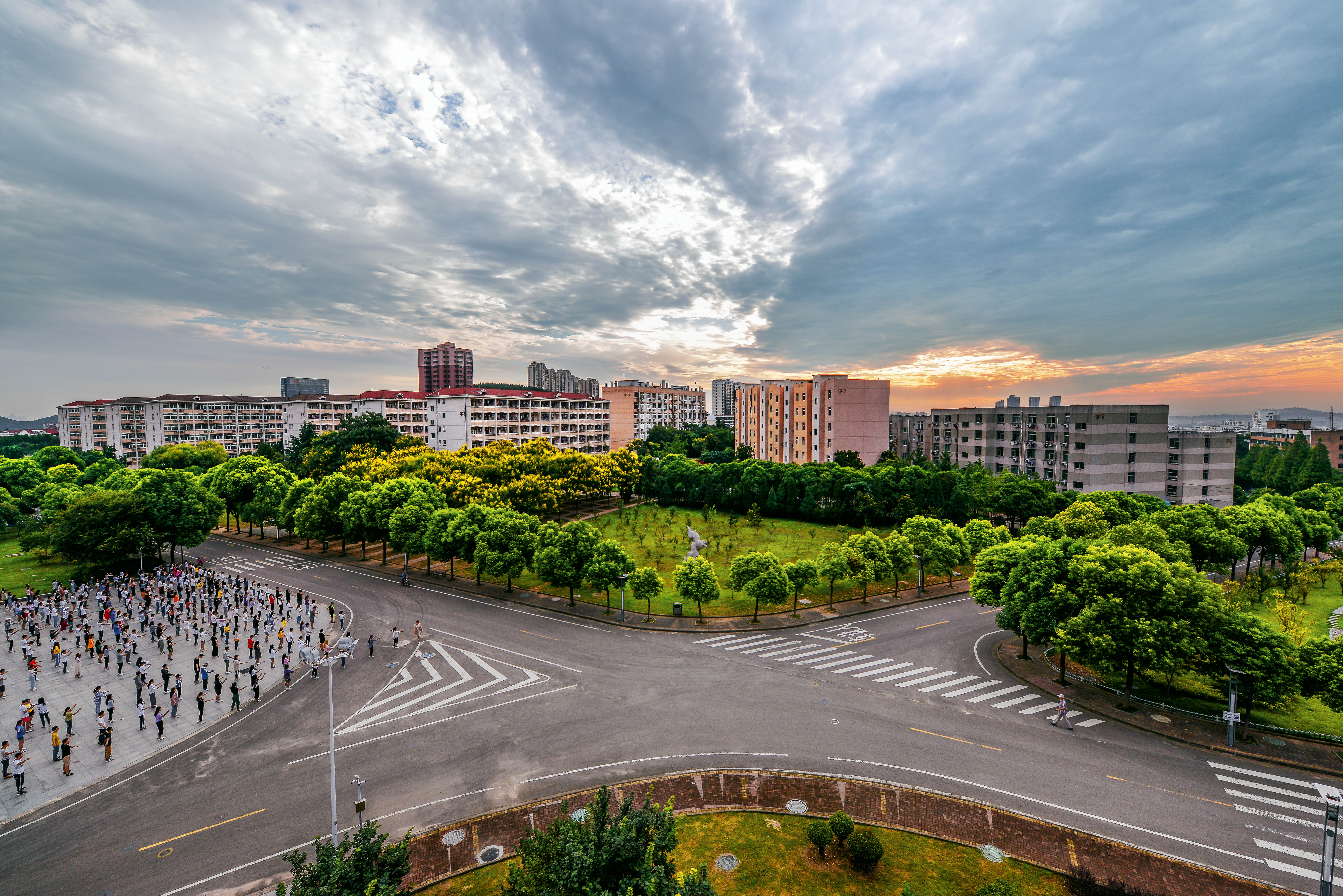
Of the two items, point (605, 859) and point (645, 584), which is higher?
point (605, 859)

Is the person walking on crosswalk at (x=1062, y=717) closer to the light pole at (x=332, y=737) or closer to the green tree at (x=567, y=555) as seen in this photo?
the green tree at (x=567, y=555)

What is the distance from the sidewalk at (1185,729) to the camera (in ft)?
72.3

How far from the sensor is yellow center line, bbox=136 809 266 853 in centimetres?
1758

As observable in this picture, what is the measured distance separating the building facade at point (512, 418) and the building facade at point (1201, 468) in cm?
9470

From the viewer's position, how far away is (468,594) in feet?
144

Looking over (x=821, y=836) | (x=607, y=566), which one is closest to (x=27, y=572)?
(x=607, y=566)

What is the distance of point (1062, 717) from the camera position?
82.0 feet

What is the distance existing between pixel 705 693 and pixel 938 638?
17.8 meters

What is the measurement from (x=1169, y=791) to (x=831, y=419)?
269 feet

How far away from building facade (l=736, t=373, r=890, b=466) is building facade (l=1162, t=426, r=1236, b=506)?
40.6 m

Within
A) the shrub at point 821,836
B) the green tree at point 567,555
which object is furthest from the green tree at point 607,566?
the shrub at point 821,836

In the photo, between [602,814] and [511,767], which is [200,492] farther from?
[602,814]

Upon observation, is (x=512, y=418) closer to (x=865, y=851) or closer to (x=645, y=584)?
(x=645, y=584)

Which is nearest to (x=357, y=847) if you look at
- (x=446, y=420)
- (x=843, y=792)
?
(x=843, y=792)
